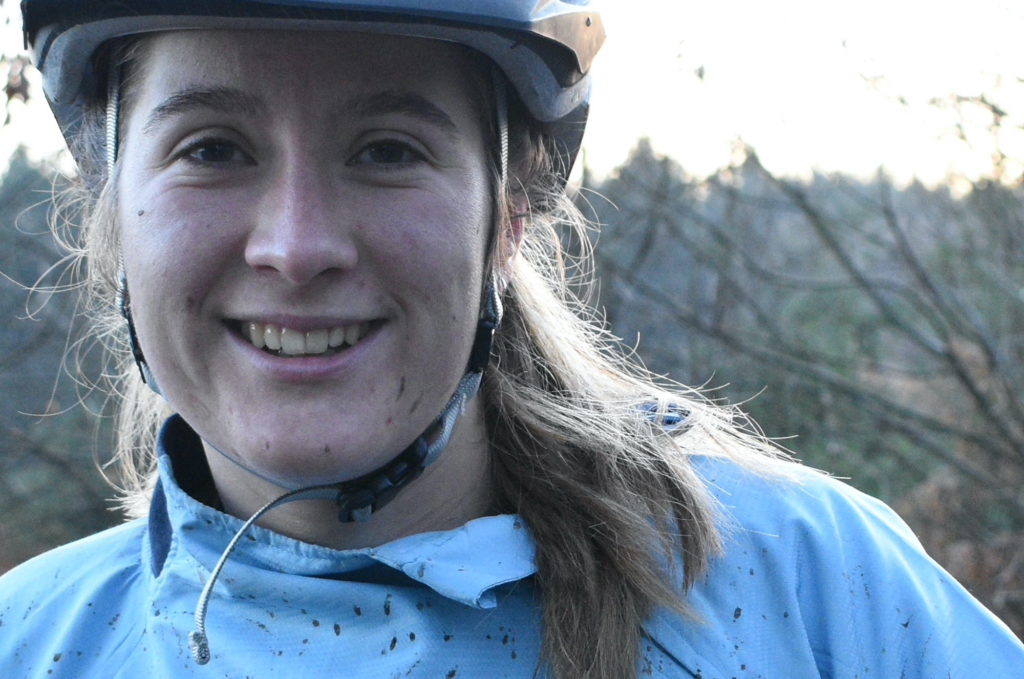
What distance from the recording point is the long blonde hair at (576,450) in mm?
1782

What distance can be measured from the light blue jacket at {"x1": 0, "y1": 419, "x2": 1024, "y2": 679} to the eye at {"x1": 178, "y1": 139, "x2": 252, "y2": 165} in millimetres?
622

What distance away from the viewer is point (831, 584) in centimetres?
184

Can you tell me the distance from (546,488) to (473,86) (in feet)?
2.46

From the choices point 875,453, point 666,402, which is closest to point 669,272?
point 875,453

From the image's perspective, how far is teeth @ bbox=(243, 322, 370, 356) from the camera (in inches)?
67.2

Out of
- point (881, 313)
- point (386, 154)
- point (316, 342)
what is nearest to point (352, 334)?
point (316, 342)

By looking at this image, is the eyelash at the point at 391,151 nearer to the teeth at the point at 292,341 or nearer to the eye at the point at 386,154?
the eye at the point at 386,154

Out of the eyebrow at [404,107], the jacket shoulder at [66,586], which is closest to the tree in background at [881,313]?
the eyebrow at [404,107]

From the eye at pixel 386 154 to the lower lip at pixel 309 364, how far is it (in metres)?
0.30

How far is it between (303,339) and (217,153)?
0.34m

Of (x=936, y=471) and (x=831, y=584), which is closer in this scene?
(x=831, y=584)

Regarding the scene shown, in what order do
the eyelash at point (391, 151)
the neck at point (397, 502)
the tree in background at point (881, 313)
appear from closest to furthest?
the eyelash at point (391, 151), the neck at point (397, 502), the tree in background at point (881, 313)

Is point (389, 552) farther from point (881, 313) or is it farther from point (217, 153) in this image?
point (881, 313)

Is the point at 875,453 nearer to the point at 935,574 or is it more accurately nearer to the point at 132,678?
the point at 935,574
